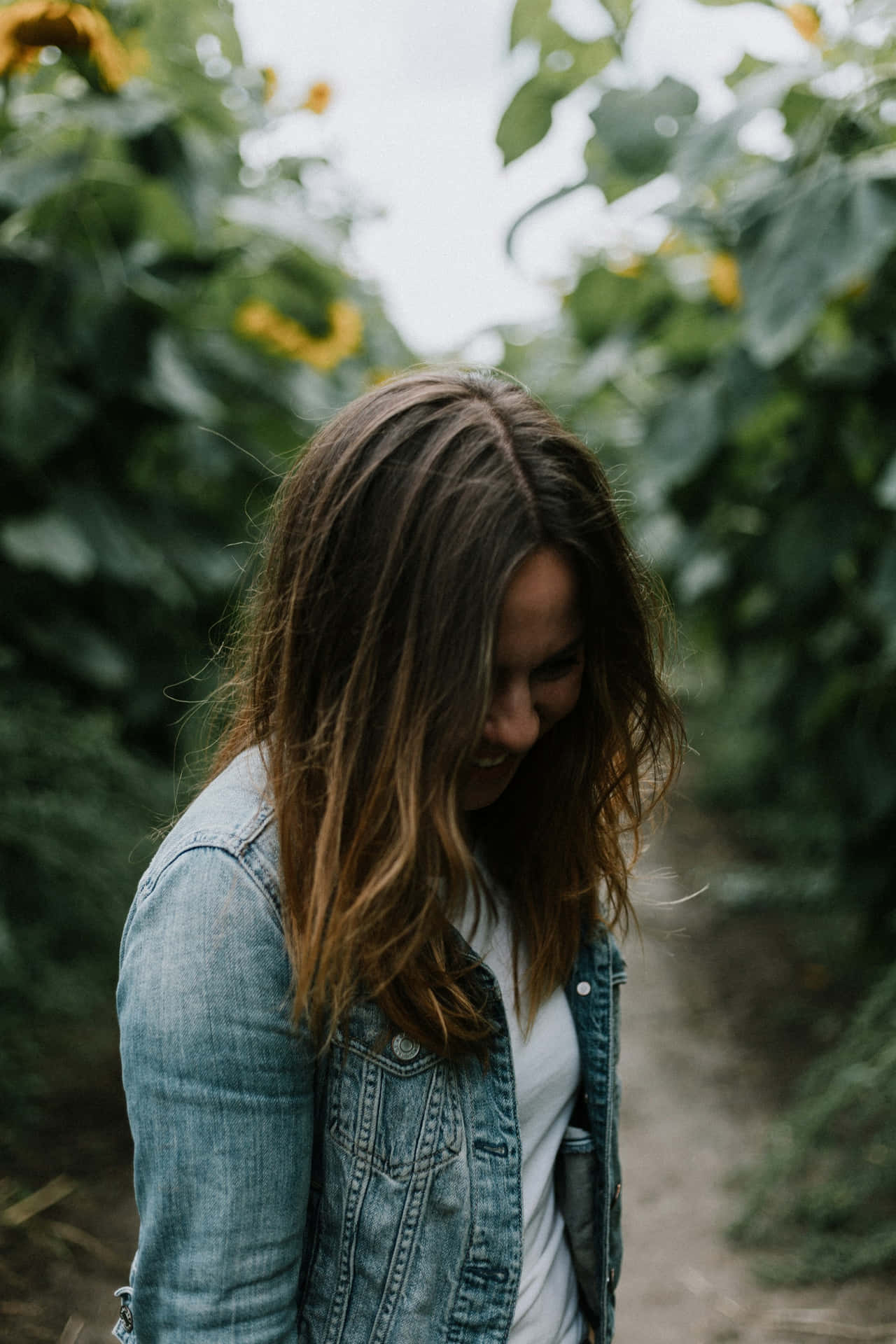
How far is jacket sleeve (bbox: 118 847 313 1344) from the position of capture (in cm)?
91

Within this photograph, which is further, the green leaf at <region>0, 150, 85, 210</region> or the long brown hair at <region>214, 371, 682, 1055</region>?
the green leaf at <region>0, 150, 85, 210</region>

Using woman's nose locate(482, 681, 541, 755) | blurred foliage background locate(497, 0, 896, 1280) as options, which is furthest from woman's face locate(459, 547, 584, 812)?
blurred foliage background locate(497, 0, 896, 1280)

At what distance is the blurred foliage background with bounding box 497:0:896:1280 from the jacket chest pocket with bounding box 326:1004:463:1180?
0.81 meters

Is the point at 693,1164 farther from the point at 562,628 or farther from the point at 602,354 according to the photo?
the point at 562,628

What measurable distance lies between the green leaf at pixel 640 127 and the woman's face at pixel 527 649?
1399mm

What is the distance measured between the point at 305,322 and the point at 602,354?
818 mm

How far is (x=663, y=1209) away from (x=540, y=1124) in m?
1.80

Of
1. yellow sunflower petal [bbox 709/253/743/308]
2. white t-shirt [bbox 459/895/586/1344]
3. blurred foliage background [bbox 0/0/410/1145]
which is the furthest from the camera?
yellow sunflower petal [bbox 709/253/743/308]

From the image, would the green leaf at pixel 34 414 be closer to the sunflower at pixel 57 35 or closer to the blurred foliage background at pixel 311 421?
the blurred foliage background at pixel 311 421

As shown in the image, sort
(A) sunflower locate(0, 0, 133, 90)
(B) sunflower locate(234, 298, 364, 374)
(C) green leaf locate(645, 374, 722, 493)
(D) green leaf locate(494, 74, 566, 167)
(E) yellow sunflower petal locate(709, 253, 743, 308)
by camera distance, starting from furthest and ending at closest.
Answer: (B) sunflower locate(234, 298, 364, 374) → (E) yellow sunflower petal locate(709, 253, 743, 308) → (C) green leaf locate(645, 374, 722, 493) → (A) sunflower locate(0, 0, 133, 90) → (D) green leaf locate(494, 74, 566, 167)

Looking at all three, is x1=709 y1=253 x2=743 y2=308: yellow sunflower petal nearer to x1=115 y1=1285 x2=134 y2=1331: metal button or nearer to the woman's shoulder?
the woman's shoulder

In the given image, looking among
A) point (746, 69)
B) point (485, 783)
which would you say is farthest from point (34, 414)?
point (485, 783)

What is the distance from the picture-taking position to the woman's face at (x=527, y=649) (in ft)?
3.30

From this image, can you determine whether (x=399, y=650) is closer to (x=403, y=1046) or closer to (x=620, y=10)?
(x=403, y=1046)
